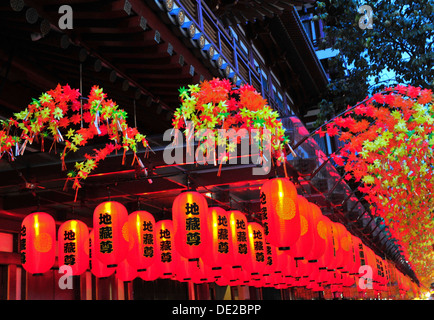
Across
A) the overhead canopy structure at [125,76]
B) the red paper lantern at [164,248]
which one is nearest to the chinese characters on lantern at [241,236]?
the overhead canopy structure at [125,76]

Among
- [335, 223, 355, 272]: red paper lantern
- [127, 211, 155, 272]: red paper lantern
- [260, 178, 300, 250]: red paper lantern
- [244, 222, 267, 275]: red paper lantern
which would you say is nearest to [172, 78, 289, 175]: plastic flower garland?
[260, 178, 300, 250]: red paper lantern

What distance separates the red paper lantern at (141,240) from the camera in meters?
9.77

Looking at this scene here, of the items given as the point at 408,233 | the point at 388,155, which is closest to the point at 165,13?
the point at 388,155

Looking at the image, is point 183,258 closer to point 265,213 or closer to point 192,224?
point 192,224

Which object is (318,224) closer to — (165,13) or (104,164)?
(104,164)

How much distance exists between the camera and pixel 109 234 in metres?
8.88

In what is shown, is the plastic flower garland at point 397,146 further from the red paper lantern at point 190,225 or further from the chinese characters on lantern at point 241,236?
the red paper lantern at point 190,225

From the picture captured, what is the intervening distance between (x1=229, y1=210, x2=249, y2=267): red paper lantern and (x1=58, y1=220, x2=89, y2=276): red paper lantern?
116 inches

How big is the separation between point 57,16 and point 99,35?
2.88ft

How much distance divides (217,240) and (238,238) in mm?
810

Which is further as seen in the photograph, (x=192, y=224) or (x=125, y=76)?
(x=125, y=76)

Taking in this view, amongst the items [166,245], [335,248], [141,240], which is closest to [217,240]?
[141,240]

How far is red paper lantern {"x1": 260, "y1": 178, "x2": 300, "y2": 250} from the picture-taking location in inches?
322
